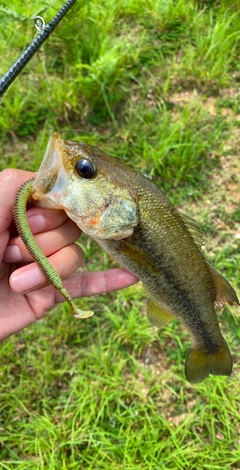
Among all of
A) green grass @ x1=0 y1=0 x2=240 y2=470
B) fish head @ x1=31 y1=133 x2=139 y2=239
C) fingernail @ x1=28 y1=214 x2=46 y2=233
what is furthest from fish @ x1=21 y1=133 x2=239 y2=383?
green grass @ x1=0 y1=0 x2=240 y2=470

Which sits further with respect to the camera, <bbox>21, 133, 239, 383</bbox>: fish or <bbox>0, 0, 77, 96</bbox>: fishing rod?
<bbox>0, 0, 77, 96</bbox>: fishing rod

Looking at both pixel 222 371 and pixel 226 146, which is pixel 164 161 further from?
pixel 222 371

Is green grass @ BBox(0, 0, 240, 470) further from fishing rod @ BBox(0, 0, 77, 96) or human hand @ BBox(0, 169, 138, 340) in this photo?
human hand @ BBox(0, 169, 138, 340)

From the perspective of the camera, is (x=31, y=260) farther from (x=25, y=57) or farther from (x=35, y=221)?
(x=25, y=57)

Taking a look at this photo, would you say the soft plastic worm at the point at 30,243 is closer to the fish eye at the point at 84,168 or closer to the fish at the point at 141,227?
the fish at the point at 141,227

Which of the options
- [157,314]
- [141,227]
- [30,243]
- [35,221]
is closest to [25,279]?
[30,243]

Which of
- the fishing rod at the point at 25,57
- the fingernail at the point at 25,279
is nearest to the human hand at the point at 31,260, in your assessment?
the fingernail at the point at 25,279
